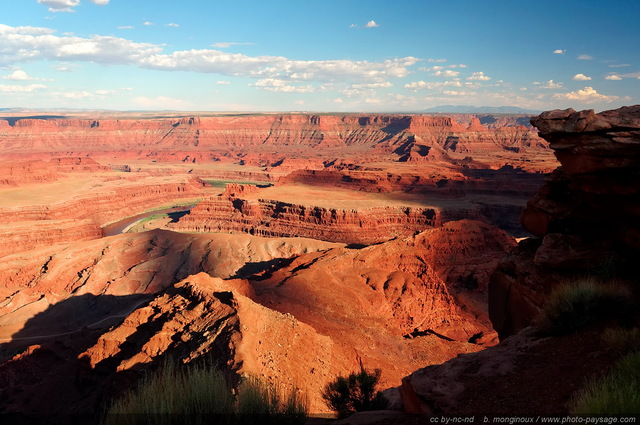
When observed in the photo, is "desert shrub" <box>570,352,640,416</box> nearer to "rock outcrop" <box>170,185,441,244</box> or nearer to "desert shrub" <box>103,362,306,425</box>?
"desert shrub" <box>103,362,306,425</box>

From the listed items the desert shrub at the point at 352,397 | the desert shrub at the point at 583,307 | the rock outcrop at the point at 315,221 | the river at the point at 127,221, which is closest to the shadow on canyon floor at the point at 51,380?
the desert shrub at the point at 352,397

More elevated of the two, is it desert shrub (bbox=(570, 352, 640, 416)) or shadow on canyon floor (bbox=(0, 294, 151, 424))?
desert shrub (bbox=(570, 352, 640, 416))

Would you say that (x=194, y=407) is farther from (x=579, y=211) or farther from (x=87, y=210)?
(x=87, y=210)

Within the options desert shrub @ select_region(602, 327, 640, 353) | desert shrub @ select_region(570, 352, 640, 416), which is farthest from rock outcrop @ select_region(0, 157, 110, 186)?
desert shrub @ select_region(570, 352, 640, 416)

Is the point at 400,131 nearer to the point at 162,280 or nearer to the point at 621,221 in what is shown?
the point at 162,280

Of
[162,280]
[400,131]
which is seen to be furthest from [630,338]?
[400,131]

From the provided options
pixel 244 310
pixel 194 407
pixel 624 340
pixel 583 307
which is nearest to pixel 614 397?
pixel 624 340

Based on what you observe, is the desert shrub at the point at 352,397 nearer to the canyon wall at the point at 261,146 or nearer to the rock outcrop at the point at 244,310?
the rock outcrop at the point at 244,310
